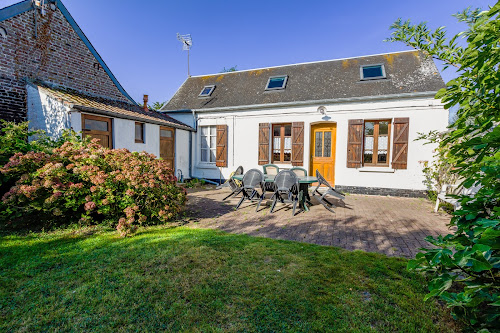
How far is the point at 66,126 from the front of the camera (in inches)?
262

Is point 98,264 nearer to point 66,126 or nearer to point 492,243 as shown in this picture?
point 492,243

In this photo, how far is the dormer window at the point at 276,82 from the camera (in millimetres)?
10688

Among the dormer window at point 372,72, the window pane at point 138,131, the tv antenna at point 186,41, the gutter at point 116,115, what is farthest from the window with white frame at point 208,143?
the tv antenna at point 186,41

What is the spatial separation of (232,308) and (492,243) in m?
1.93

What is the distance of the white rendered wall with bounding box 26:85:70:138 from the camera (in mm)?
6714

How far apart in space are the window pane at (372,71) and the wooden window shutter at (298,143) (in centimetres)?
332

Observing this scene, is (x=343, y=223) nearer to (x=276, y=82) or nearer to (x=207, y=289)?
(x=207, y=289)

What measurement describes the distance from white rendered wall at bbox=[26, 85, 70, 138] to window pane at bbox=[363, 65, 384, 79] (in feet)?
34.1

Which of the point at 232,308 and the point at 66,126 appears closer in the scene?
the point at 232,308

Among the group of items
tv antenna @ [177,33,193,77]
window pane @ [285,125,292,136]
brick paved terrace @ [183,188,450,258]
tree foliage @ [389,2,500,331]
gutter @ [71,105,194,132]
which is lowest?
brick paved terrace @ [183,188,450,258]

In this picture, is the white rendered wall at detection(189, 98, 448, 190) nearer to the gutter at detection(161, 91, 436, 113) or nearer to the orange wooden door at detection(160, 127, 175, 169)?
the gutter at detection(161, 91, 436, 113)

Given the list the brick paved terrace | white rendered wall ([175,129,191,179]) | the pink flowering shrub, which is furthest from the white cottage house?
the pink flowering shrub

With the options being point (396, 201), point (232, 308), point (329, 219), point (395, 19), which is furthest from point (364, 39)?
point (232, 308)

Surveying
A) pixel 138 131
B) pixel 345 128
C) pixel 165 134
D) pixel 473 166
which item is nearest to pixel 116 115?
pixel 138 131
